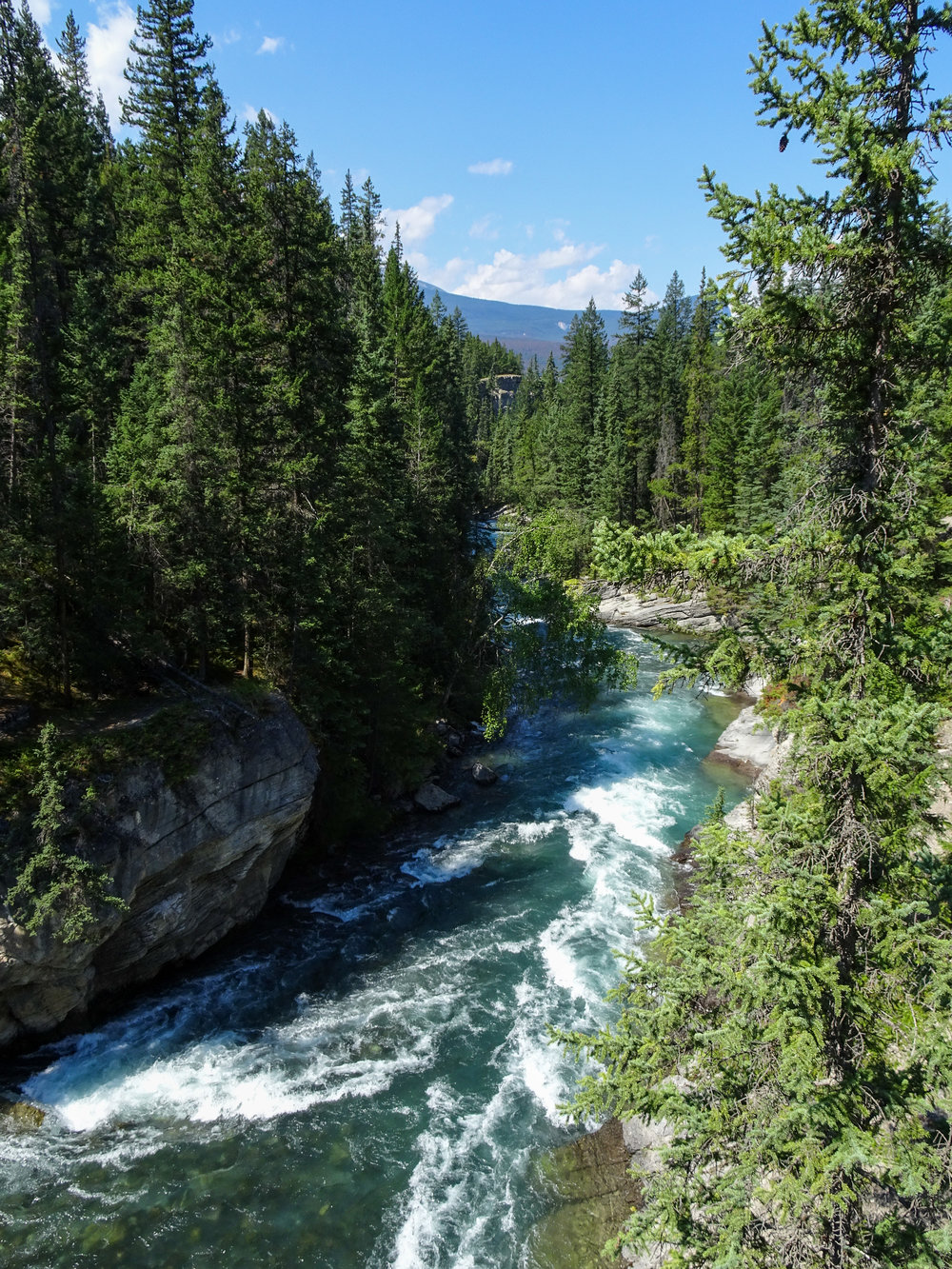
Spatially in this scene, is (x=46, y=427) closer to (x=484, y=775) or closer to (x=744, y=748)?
(x=484, y=775)

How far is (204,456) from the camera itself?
17.8 meters

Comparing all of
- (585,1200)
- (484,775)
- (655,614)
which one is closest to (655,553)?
(585,1200)

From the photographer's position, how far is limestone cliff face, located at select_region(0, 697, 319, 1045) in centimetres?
1377

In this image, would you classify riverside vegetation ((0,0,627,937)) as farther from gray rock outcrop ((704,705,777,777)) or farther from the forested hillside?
gray rock outcrop ((704,705,777,777))

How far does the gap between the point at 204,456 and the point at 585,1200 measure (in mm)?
17425

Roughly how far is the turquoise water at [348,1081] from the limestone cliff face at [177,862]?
0.82 meters

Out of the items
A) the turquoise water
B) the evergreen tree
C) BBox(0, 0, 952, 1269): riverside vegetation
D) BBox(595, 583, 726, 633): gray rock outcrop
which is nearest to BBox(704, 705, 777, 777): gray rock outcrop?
BBox(0, 0, 952, 1269): riverside vegetation

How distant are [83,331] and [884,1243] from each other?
28.8 m

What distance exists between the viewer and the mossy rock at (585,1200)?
10.8 metres

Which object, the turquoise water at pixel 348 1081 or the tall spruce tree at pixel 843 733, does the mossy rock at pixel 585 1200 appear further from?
the tall spruce tree at pixel 843 733

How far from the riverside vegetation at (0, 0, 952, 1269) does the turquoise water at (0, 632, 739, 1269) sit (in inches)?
113

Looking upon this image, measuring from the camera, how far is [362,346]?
1110 inches

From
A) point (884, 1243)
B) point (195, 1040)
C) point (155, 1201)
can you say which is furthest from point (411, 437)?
point (884, 1243)

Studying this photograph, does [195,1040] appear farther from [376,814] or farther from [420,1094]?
[376,814]
